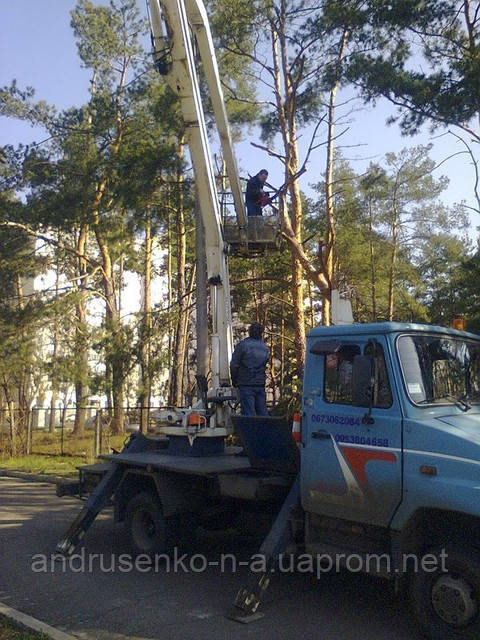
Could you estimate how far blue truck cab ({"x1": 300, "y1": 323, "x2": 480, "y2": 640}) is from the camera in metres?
5.29

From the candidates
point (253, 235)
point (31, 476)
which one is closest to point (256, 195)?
point (253, 235)

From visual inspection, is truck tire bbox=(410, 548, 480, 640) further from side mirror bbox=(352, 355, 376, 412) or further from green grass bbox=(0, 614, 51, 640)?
green grass bbox=(0, 614, 51, 640)

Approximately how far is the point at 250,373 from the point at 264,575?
3.04 m

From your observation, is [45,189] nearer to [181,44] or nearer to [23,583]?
[181,44]

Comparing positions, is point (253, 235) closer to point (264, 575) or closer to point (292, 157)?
point (264, 575)

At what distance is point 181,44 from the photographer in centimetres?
948

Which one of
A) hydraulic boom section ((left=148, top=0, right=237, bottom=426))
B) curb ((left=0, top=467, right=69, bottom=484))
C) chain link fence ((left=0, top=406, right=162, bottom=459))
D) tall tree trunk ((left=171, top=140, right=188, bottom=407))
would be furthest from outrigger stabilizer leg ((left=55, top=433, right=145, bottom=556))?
tall tree trunk ((left=171, top=140, right=188, bottom=407))

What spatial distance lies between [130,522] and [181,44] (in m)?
6.37

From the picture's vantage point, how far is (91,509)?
8461 mm

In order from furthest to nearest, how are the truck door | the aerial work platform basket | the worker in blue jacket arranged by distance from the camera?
1. the aerial work platform basket
2. the worker in blue jacket
3. the truck door

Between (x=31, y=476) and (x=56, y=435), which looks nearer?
(x=31, y=476)

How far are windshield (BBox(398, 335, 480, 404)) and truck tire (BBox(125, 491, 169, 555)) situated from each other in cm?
370

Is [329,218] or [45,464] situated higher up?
[329,218]

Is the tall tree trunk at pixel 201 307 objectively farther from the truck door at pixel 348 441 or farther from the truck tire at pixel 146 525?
the truck door at pixel 348 441
